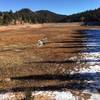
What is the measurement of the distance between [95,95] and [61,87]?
92.8 inches

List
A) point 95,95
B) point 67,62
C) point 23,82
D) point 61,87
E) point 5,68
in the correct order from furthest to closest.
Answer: point 67,62
point 5,68
point 23,82
point 61,87
point 95,95

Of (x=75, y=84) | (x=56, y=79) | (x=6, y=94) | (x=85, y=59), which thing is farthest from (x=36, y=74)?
(x=85, y=59)

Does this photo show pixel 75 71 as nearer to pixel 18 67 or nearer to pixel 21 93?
pixel 18 67

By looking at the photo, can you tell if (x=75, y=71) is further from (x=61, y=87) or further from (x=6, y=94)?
(x=6, y=94)

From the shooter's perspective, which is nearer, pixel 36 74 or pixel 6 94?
pixel 6 94

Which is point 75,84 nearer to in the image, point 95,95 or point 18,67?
point 95,95

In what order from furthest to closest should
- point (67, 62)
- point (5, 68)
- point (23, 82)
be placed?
point (67, 62)
point (5, 68)
point (23, 82)

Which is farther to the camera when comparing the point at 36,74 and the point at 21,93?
the point at 36,74

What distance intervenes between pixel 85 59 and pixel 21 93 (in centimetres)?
1132

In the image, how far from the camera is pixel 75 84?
53.8 feet

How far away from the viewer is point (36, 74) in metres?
19.5

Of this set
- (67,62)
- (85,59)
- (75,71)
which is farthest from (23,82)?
(85,59)

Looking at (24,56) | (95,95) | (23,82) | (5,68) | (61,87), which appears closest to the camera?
(95,95)

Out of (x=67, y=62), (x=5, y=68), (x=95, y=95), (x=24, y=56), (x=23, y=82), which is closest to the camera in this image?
(x=95, y=95)
